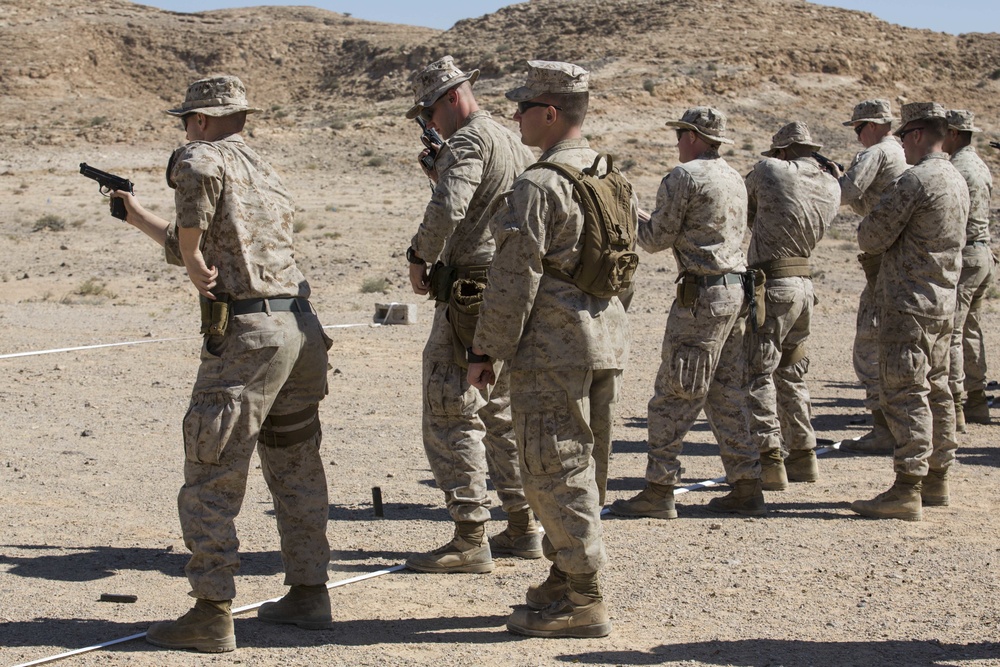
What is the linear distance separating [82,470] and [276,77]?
47.7 m

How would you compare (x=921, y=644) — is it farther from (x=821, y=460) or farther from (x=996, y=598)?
(x=821, y=460)

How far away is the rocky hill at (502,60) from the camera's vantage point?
36.7m

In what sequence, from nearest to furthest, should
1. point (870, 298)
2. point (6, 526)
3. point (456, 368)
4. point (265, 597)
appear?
point (265, 597) → point (456, 368) → point (6, 526) → point (870, 298)

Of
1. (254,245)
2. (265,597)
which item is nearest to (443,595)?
(265,597)

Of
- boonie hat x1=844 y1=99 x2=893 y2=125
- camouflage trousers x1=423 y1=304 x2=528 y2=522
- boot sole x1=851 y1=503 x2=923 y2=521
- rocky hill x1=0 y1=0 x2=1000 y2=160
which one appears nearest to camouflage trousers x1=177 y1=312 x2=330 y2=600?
camouflage trousers x1=423 y1=304 x2=528 y2=522

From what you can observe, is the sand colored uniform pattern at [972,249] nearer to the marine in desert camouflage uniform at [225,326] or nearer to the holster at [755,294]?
the holster at [755,294]

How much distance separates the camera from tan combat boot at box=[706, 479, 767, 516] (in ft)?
22.2

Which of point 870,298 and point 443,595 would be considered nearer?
point 443,595

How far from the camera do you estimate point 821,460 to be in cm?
846

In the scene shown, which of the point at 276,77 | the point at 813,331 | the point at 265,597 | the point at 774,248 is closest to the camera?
the point at 265,597

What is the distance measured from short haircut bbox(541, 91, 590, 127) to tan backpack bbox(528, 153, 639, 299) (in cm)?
24

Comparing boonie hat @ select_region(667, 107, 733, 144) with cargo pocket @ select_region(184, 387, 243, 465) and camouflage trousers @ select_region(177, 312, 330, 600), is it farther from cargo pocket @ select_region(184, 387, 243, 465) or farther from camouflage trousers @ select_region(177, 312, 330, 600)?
cargo pocket @ select_region(184, 387, 243, 465)

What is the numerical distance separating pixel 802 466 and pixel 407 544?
293 centimetres

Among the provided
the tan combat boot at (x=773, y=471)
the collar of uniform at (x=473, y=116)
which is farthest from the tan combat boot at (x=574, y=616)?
the tan combat boot at (x=773, y=471)
